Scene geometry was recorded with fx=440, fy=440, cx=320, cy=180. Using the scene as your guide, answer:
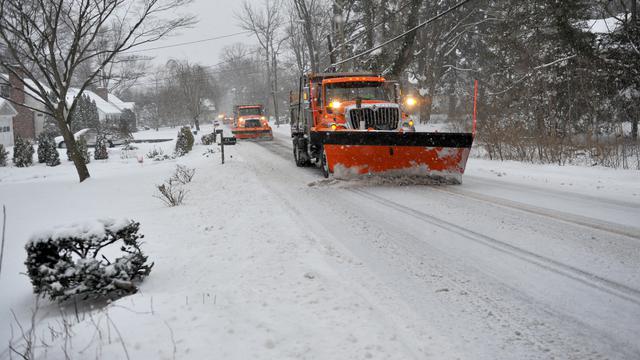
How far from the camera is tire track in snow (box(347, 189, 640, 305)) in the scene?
140 inches

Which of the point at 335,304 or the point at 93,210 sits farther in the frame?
the point at 93,210

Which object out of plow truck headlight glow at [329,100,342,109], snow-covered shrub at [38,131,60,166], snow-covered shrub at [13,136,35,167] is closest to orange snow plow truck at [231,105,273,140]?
snow-covered shrub at [38,131,60,166]

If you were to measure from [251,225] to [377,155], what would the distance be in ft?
12.9

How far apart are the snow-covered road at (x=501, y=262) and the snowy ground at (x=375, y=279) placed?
2 cm

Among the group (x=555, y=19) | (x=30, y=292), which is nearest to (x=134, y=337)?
(x=30, y=292)

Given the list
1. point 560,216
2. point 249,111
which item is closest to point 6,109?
point 249,111

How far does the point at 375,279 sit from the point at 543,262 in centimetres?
170

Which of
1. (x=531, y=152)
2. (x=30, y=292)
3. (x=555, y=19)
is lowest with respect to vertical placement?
(x=30, y=292)

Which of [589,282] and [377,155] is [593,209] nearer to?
[589,282]

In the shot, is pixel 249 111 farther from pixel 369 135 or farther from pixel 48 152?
pixel 369 135

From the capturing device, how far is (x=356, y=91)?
11.3 m

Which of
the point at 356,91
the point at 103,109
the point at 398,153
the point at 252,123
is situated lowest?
the point at 398,153

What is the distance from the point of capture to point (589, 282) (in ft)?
12.4

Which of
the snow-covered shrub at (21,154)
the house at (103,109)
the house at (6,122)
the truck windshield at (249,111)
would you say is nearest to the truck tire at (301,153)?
the snow-covered shrub at (21,154)
